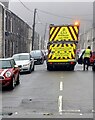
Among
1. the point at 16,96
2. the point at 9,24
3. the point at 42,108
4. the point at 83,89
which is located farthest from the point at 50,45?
the point at 9,24

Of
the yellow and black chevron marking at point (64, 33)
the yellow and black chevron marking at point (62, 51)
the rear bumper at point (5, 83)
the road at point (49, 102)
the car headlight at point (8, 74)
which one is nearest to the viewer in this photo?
the road at point (49, 102)

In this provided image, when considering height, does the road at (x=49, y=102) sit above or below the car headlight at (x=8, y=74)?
below

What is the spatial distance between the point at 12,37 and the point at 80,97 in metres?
34.3

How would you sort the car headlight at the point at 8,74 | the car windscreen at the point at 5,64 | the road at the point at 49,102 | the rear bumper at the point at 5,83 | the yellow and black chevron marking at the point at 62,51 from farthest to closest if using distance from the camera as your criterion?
1. the yellow and black chevron marking at the point at 62,51
2. the car windscreen at the point at 5,64
3. the car headlight at the point at 8,74
4. the rear bumper at the point at 5,83
5. the road at the point at 49,102

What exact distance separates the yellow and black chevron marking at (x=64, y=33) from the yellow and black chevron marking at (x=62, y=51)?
515 millimetres

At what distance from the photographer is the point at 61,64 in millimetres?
23500

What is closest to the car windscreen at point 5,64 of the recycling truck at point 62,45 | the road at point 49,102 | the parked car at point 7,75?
the parked car at point 7,75

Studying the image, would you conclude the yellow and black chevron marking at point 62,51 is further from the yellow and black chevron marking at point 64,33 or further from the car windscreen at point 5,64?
the car windscreen at point 5,64

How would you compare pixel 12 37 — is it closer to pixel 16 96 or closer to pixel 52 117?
pixel 16 96

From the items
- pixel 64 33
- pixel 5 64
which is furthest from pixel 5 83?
pixel 64 33

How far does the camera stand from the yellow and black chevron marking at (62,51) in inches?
925

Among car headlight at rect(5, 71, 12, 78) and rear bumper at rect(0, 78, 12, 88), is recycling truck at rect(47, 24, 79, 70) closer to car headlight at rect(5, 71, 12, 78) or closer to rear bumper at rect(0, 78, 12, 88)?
car headlight at rect(5, 71, 12, 78)

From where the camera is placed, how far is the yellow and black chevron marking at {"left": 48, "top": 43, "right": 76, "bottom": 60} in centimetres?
2348

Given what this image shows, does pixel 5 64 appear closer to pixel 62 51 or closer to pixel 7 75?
pixel 7 75
